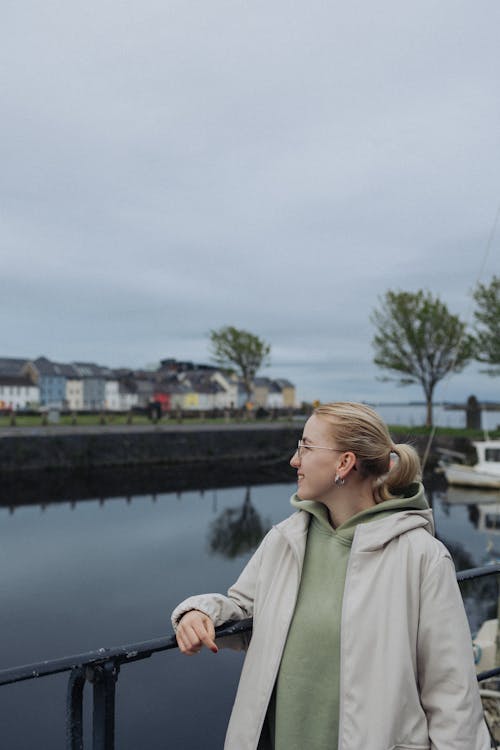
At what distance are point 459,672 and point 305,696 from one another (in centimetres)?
→ 48

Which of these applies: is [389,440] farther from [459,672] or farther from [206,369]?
[206,369]

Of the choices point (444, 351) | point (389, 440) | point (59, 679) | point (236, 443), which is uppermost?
point (444, 351)

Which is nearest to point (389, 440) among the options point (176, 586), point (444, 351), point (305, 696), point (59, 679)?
Result: point (305, 696)

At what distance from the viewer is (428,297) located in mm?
47594

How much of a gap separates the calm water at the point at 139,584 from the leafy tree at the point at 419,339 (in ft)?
56.5

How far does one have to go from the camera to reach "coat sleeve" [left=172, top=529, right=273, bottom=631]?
2092 mm

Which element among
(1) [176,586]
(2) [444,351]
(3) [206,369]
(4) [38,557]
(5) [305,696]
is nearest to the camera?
(5) [305,696]

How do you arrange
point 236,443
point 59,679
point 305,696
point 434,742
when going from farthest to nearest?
point 236,443, point 59,679, point 305,696, point 434,742

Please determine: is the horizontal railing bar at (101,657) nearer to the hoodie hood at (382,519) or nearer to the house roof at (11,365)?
the hoodie hood at (382,519)

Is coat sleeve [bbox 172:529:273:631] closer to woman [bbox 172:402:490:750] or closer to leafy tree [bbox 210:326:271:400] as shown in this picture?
woman [bbox 172:402:490:750]

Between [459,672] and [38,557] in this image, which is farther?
[38,557]

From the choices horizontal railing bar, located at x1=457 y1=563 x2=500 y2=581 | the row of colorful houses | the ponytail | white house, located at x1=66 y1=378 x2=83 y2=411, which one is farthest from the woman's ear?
white house, located at x1=66 y1=378 x2=83 y2=411

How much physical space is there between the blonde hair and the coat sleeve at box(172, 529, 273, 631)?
412mm

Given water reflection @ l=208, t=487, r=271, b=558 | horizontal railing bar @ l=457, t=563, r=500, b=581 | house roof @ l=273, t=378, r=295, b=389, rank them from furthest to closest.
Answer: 1. house roof @ l=273, t=378, r=295, b=389
2. water reflection @ l=208, t=487, r=271, b=558
3. horizontal railing bar @ l=457, t=563, r=500, b=581
